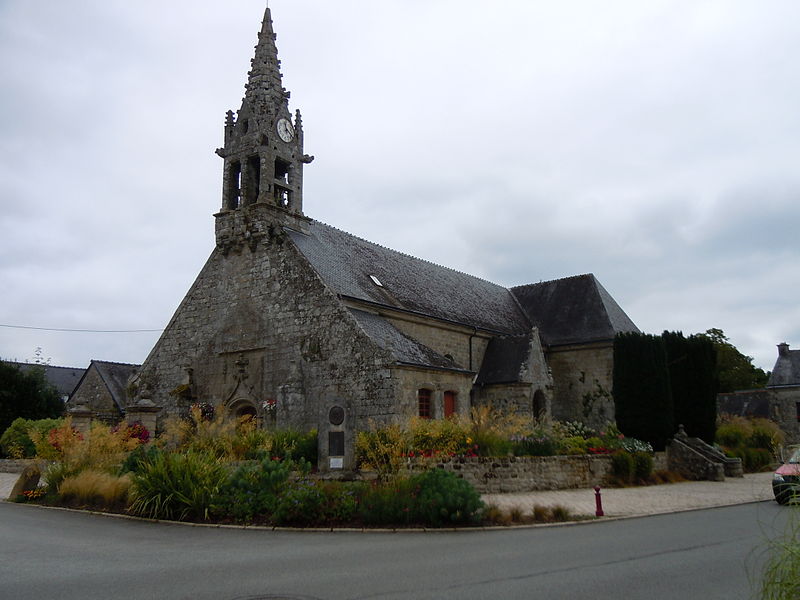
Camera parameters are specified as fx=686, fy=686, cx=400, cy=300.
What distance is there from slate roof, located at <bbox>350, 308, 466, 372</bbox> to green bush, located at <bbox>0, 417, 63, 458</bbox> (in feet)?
37.1

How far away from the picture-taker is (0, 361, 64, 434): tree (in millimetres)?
29109

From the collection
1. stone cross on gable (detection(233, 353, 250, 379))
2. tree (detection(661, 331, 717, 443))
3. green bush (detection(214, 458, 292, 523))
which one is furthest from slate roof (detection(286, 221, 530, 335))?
green bush (detection(214, 458, 292, 523))

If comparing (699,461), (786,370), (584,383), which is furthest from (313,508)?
(786,370)

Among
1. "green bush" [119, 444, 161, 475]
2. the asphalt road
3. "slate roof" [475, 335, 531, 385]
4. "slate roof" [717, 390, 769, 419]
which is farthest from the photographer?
"slate roof" [717, 390, 769, 419]

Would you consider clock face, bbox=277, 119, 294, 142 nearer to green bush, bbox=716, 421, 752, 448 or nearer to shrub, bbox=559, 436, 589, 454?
shrub, bbox=559, 436, 589, 454

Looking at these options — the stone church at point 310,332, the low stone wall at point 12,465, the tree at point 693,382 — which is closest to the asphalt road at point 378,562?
the stone church at point 310,332

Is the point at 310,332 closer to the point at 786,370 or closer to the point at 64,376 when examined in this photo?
the point at 786,370

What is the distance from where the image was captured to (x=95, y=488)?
14023 millimetres

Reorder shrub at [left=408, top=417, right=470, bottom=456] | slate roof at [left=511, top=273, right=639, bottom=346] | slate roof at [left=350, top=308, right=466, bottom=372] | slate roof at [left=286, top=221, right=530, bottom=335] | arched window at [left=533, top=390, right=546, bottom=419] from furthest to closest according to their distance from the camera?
slate roof at [left=511, top=273, right=639, bottom=346] → arched window at [left=533, top=390, right=546, bottom=419] → slate roof at [left=286, top=221, right=530, bottom=335] → slate roof at [left=350, top=308, right=466, bottom=372] → shrub at [left=408, top=417, right=470, bottom=456]

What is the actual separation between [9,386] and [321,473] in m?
21.0

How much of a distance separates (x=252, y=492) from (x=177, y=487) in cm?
147

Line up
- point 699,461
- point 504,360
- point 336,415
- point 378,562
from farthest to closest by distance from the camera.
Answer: point 504,360, point 699,461, point 336,415, point 378,562

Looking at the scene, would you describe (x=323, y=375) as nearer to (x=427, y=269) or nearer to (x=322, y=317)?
(x=322, y=317)

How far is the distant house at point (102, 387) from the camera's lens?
37.2 meters
